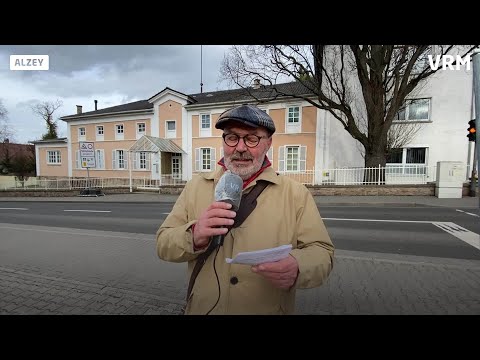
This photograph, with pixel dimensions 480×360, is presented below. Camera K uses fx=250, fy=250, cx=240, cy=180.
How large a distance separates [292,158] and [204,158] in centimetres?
736

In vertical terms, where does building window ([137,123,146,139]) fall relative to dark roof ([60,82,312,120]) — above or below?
below

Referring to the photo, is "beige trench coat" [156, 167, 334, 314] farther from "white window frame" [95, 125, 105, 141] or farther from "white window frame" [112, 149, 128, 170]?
"white window frame" [95, 125, 105, 141]

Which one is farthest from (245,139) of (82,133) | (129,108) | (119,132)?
(82,133)

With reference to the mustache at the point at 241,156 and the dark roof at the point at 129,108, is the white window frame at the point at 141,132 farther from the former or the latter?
the mustache at the point at 241,156

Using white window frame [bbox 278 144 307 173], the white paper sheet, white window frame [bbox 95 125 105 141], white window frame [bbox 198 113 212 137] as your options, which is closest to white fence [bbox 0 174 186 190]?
white window frame [bbox 198 113 212 137]

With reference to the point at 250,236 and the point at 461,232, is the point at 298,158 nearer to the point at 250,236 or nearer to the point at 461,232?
the point at 461,232

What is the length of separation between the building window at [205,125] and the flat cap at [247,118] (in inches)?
777

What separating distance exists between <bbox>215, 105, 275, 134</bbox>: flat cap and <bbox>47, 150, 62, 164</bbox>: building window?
33.1m

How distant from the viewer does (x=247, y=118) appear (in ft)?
4.27

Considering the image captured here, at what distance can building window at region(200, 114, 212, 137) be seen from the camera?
20755 millimetres
